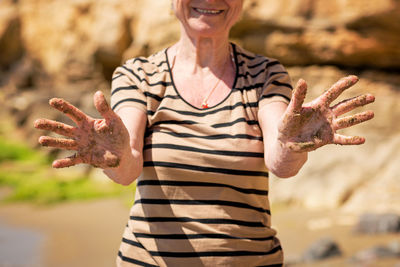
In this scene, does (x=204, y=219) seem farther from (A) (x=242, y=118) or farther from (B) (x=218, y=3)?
(B) (x=218, y=3)

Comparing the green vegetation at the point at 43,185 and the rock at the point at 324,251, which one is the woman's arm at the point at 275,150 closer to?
the rock at the point at 324,251

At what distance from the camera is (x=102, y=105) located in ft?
4.03

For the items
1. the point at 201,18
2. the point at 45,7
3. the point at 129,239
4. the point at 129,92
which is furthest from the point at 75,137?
the point at 45,7

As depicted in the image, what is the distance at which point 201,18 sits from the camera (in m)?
1.50

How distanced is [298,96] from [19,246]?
4.77 metres

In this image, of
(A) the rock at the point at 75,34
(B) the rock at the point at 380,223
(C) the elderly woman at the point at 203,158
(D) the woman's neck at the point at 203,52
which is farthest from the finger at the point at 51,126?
(A) the rock at the point at 75,34

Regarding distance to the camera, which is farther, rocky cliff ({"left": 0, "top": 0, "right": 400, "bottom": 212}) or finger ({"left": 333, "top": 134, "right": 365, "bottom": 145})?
rocky cliff ({"left": 0, "top": 0, "right": 400, "bottom": 212})

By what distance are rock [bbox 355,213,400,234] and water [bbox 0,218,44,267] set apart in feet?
9.86

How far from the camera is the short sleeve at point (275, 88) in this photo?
1.47 m

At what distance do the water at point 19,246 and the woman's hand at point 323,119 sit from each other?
13.4 ft

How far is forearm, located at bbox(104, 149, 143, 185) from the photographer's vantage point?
4.45 ft

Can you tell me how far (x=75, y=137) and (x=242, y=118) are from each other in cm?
48

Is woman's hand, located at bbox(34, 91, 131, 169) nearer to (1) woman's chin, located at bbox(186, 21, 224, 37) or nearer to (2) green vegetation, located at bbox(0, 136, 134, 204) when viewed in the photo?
(1) woman's chin, located at bbox(186, 21, 224, 37)

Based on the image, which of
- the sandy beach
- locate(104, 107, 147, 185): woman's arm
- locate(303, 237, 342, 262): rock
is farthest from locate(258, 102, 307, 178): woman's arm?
locate(303, 237, 342, 262): rock
